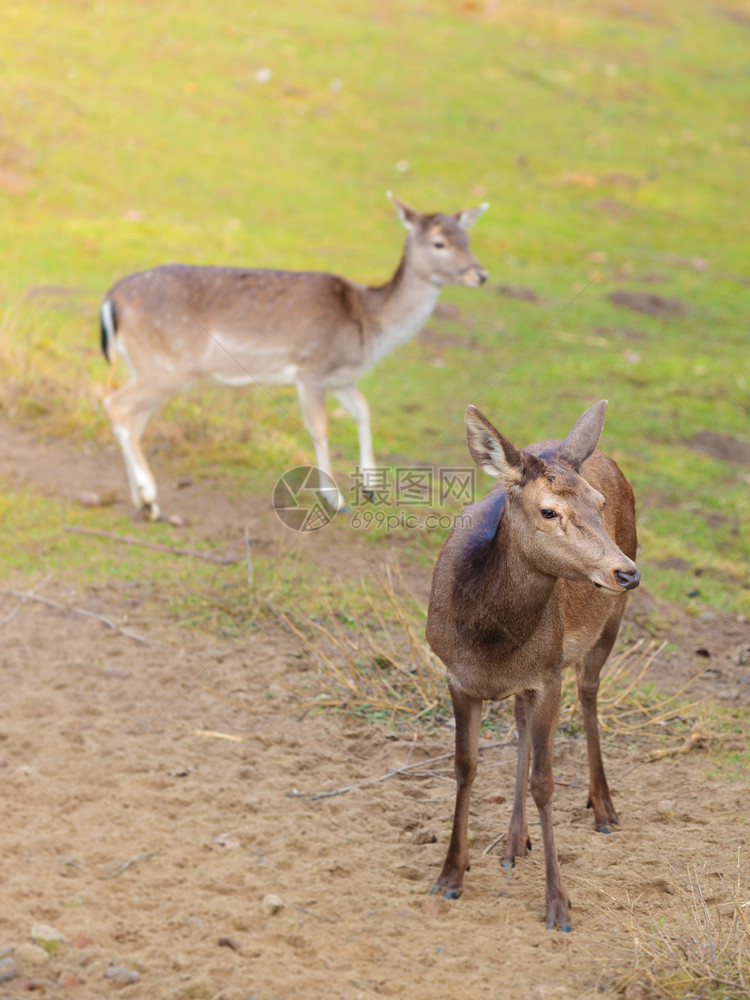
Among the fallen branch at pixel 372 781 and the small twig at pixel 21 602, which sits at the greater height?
the fallen branch at pixel 372 781

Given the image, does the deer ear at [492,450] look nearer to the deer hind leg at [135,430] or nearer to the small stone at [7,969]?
the small stone at [7,969]

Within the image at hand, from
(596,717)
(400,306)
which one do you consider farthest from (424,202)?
(596,717)

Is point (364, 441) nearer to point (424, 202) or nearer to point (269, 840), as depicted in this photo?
point (269, 840)

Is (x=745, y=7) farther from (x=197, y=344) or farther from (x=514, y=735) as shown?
(x=514, y=735)

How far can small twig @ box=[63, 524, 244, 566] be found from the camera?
7199mm

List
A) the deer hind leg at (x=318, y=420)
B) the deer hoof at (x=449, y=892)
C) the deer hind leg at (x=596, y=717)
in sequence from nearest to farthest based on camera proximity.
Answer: the deer hoof at (x=449, y=892), the deer hind leg at (x=596, y=717), the deer hind leg at (x=318, y=420)

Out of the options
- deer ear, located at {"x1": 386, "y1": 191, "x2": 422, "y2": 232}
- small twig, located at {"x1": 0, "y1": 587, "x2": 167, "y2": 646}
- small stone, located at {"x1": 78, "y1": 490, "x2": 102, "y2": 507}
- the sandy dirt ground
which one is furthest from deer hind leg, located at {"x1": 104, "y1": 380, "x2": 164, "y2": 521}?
deer ear, located at {"x1": 386, "y1": 191, "x2": 422, "y2": 232}

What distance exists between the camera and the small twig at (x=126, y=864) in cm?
398

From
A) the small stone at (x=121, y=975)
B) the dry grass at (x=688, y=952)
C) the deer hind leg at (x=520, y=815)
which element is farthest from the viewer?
the deer hind leg at (x=520, y=815)

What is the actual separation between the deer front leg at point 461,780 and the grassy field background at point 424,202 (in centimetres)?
356

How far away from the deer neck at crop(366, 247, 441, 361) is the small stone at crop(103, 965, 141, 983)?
6.37m

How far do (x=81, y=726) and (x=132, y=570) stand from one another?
6.61 feet

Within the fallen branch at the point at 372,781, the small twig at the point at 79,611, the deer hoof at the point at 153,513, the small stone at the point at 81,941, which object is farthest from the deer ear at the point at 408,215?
the small stone at the point at 81,941

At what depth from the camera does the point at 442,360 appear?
12344mm
